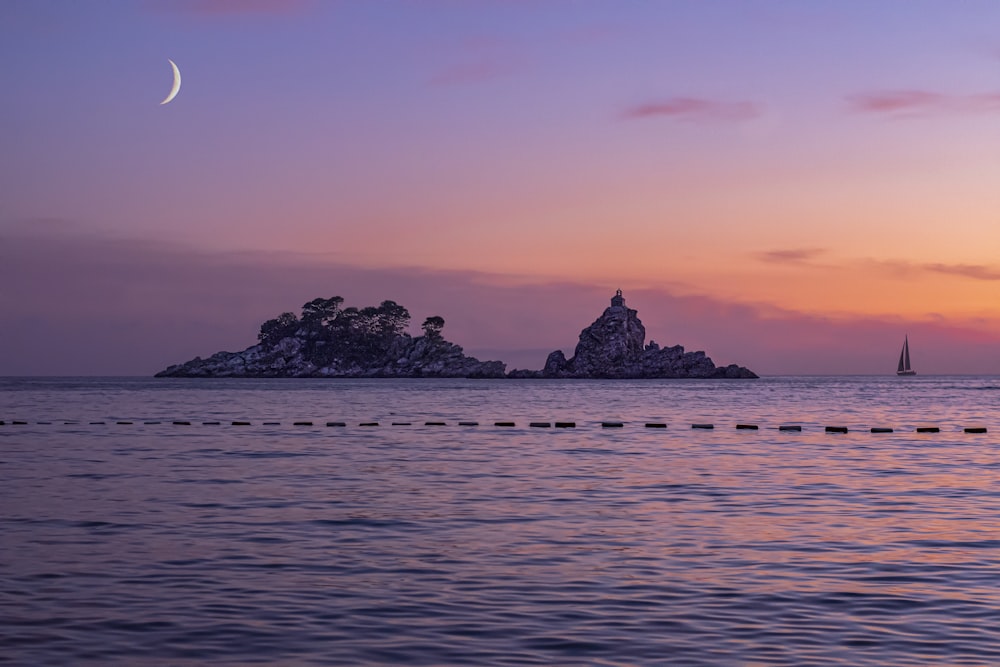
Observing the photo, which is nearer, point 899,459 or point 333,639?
point 333,639

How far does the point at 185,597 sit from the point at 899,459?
3605 centimetres

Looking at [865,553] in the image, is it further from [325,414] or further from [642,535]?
[325,414]

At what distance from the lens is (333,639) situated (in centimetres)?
1391

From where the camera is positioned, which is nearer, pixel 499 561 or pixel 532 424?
pixel 499 561

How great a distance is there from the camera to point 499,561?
64.6 ft

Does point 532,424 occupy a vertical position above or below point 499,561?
above

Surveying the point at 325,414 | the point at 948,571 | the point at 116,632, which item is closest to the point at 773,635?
the point at 948,571

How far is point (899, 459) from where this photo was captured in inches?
1781

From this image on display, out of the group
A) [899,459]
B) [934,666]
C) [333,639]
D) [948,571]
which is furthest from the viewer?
[899,459]

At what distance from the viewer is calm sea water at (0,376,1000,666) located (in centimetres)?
1366

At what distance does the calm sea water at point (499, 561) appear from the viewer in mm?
13656

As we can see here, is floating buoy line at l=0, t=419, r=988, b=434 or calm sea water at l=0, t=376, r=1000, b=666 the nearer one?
calm sea water at l=0, t=376, r=1000, b=666

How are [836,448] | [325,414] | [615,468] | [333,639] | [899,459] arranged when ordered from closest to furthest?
1. [333,639]
2. [615,468]
3. [899,459]
4. [836,448]
5. [325,414]

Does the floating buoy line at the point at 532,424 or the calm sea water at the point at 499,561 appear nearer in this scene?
the calm sea water at the point at 499,561
